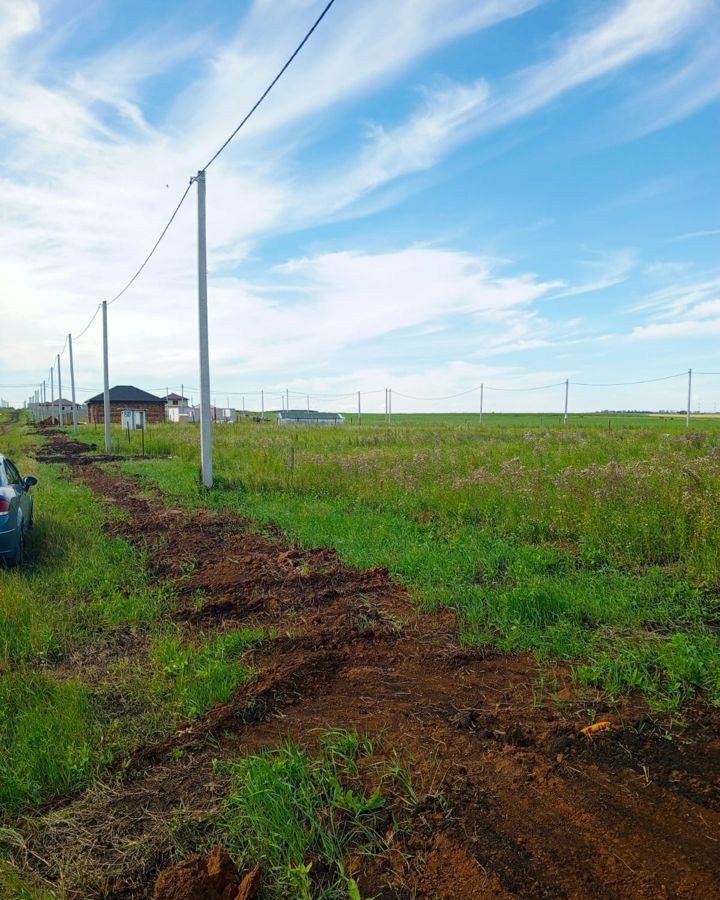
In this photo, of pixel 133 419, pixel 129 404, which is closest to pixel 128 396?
pixel 129 404

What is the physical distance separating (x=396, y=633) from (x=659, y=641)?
2.04 metres

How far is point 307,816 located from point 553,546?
212 inches

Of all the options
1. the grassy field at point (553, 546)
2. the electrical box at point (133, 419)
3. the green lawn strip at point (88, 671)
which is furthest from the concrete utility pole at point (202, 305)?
the electrical box at point (133, 419)

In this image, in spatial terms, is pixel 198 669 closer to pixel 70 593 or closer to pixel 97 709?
pixel 97 709

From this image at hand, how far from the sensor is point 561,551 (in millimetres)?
7156

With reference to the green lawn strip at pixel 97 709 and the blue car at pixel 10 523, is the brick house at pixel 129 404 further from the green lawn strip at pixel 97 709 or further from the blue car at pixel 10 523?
→ the green lawn strip at pixel 97 709

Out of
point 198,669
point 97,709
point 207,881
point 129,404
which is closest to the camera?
point 207,881

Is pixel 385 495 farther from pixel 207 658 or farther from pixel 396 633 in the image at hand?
pixel 207 658

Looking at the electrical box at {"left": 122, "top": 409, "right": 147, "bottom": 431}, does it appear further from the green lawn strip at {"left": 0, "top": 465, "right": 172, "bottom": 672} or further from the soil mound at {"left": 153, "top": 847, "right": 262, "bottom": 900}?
the soil mound at {"left": 153, "top": 847, "right": 262, "bottom": 900}

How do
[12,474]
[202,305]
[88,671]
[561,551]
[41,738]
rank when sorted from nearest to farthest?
[41,738]
[88,671]
[561,551]
[12,474]
[202,305]

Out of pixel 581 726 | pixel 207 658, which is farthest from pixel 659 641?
pixel 207 658

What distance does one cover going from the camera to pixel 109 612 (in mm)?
5824

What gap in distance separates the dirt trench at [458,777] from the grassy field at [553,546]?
16.8 inches

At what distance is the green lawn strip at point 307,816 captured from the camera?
2486mm
